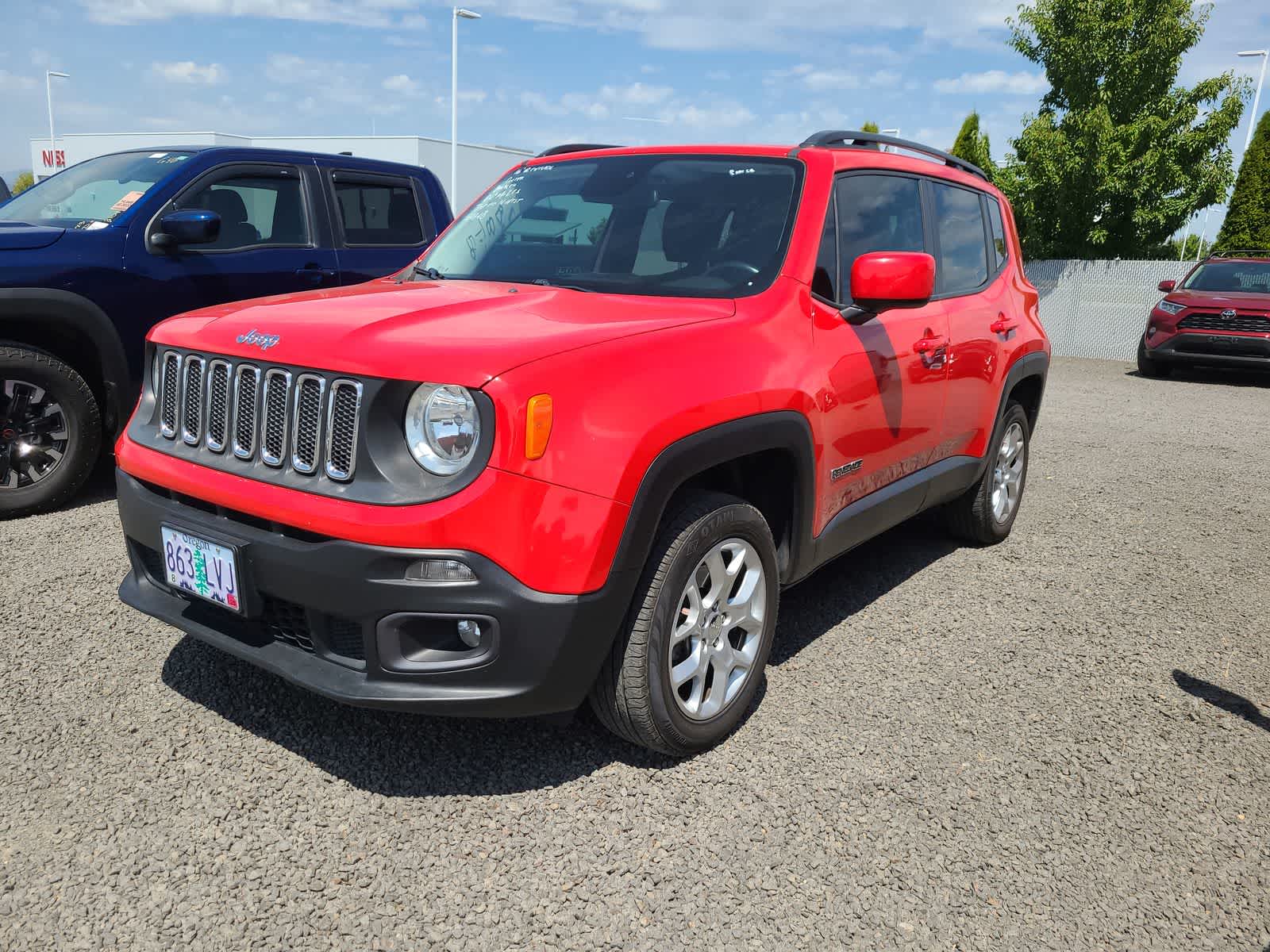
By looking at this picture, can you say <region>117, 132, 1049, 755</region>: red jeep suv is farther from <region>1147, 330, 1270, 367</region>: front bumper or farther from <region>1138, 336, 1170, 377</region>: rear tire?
<region>1138, 336, 1170, 377</region>: rear tire

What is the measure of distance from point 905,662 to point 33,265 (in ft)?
14.7

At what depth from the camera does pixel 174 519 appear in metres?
2.75

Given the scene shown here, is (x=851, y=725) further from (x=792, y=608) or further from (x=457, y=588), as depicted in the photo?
(x=457, y=588)

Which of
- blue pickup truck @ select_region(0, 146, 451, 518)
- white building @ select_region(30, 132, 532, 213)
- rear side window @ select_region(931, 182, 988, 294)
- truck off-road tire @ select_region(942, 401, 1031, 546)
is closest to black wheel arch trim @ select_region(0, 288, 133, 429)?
blue pickup truck @ select_region(0, 146, 451, 518)

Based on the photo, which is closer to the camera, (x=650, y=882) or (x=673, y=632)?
(x=650, y=882)

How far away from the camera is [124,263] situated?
17.0 ft

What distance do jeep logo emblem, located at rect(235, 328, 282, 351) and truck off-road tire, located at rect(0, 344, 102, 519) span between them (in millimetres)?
2878

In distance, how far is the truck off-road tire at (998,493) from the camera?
507 cm

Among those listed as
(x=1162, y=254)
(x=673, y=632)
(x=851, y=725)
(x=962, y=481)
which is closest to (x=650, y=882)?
(x=673, y=632)

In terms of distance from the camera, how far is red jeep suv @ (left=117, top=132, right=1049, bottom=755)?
238cm

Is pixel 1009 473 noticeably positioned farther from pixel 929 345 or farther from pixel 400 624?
pixel 400 624

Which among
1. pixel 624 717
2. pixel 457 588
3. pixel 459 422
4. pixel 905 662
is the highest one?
pixel 459 422

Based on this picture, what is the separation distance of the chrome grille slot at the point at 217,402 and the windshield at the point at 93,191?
316 centimetres

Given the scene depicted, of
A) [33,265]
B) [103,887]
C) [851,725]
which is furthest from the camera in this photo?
[33,265]
